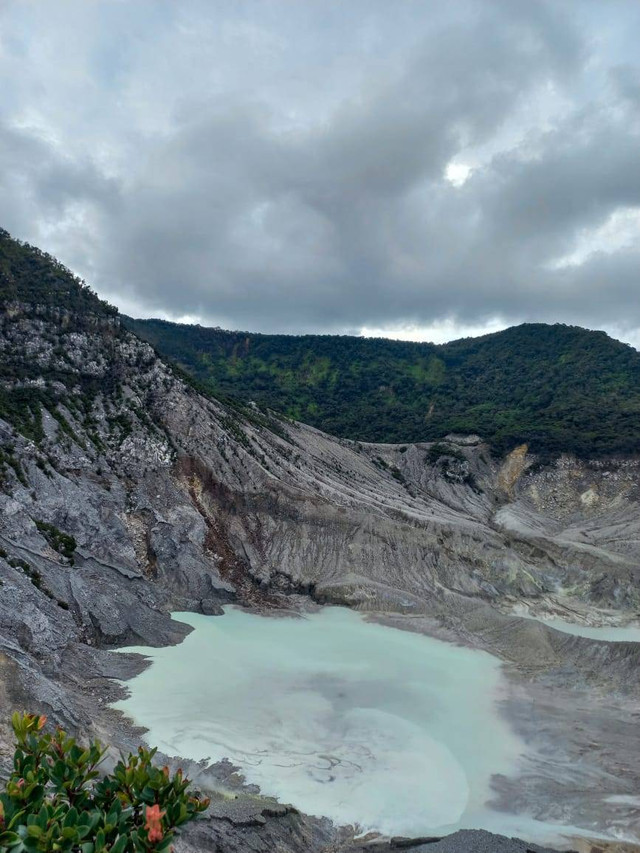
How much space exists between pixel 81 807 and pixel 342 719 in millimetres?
18182

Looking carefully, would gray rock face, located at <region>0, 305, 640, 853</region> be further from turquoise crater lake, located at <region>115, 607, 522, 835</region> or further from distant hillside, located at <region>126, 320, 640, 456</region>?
distant hillside, located at <region>126, 320, 640, 456</region>

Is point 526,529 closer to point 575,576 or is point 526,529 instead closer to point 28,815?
point 575,576

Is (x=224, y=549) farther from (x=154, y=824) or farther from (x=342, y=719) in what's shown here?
(x=154, y=824)

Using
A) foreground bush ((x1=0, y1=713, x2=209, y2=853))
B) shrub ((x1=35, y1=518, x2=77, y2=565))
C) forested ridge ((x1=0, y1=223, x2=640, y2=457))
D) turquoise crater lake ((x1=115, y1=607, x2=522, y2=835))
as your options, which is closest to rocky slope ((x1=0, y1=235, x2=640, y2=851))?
shrub ((x1=35, y1=518, x2=77, y2=565))

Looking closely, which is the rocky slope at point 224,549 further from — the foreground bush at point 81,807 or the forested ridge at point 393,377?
the foreground bush at point 81,807

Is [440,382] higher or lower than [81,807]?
higher

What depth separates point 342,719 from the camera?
22641 mm

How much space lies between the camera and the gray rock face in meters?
28.3

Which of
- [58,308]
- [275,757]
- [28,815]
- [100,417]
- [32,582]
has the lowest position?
[275,757]

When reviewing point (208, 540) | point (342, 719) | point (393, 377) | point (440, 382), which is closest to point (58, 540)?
point (208, 540)

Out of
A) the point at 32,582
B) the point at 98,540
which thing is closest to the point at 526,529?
the point at 98,540

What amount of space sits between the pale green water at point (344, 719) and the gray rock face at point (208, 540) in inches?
91.0

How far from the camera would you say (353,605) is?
129 ft

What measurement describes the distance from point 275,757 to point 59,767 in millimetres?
15248
